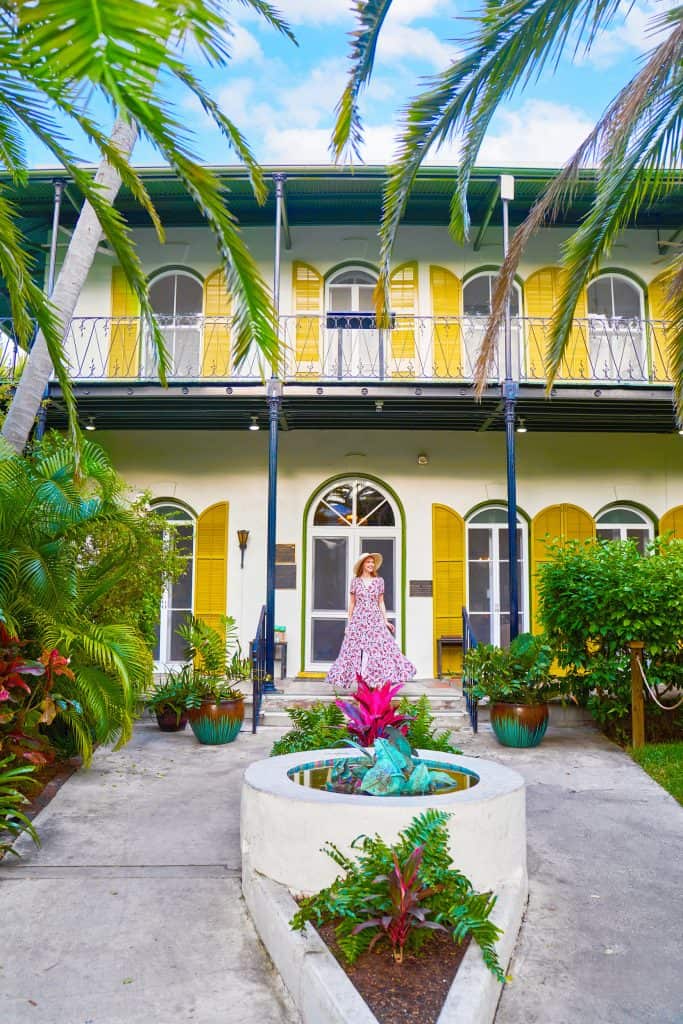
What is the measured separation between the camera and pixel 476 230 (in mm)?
10984

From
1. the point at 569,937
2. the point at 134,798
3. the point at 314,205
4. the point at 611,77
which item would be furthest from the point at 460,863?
the point at 314,205

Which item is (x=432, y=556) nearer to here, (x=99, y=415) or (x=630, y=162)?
(x=99, y=415)

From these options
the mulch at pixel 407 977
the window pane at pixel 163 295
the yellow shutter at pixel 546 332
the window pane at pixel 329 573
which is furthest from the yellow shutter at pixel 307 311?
the mulch at pixel 407 977

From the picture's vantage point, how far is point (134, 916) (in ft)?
12.2

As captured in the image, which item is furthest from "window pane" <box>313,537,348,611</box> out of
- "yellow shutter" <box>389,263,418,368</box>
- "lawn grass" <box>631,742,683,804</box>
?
"lawn grass" <box>631,742,683,804</box>

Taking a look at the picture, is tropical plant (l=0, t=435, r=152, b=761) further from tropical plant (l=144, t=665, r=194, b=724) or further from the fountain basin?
the fountain basin

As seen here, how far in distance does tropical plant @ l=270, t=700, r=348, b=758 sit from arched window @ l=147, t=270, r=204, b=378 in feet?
20.3

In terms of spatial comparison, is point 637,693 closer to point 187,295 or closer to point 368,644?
point 368,644

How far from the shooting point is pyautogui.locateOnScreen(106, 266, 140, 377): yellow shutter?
10.7m

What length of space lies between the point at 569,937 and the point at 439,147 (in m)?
4.33

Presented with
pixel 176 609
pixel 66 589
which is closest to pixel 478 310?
pixel 176 609

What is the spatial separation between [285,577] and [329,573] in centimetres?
64

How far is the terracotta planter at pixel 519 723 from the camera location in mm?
7047

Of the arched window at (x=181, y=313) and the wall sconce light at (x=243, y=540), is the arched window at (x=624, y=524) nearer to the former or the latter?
the wall sconce light at (x=243, y=540)
